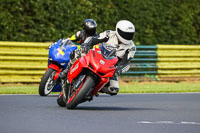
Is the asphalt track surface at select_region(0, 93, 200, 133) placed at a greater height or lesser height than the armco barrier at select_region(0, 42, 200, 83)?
greater

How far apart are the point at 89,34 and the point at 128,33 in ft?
12.2

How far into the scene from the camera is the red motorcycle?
9.48 meters

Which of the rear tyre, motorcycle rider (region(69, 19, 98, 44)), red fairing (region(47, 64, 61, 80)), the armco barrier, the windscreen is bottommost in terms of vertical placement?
the armco barrier

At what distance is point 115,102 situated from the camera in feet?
40.4

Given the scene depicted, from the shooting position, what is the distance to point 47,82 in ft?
43.8

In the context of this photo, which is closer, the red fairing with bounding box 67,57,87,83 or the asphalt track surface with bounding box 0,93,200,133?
the asphalt track surface with bounding box 0,93,200,133

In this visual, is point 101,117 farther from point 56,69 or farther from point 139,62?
point 139,62

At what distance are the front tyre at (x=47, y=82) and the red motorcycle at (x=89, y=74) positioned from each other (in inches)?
130

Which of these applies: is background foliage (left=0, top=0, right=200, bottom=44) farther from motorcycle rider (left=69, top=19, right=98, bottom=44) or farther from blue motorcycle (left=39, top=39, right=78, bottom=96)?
blue motorcycle (left=39, top=39, right=78, bottom=96)

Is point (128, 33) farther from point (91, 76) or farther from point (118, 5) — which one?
point (118, 5)

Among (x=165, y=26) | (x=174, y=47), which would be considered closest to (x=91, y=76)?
(x=174, y=47)

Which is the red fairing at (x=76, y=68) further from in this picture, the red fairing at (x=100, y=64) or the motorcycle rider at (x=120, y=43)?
the motorcycle rider at (x=120, y=43)

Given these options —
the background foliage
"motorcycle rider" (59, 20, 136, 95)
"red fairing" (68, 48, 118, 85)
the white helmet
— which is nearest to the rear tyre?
"red fairing" (68, 48, 118, 85)

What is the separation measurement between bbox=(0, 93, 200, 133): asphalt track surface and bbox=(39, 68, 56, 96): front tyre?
0.87 metres
